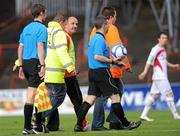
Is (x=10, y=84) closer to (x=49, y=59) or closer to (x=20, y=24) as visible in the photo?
(x=20, y=24)

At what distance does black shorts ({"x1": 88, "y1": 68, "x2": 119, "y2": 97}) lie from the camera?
50.9 feet

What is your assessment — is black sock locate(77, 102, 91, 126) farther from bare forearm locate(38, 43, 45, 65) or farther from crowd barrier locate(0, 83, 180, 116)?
crowd barrier locate(0, 83, 180, 116)

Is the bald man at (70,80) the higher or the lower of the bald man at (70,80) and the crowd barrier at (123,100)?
the higher

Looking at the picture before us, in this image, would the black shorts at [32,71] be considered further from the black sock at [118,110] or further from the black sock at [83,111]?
the black sock at [118,110]

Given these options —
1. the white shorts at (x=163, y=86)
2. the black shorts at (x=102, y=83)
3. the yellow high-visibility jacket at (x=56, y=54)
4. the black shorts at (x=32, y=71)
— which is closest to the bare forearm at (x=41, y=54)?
the black shorts at (x=32, y=71)

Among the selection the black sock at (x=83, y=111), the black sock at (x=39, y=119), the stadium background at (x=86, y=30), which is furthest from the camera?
the stadium background at (x=86, y=30)

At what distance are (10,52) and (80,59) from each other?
135 inches

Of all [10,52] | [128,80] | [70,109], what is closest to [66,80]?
[70,109]

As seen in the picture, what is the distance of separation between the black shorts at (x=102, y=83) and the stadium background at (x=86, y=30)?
42.6ft

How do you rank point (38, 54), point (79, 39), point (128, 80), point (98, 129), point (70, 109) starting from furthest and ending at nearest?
1. point (79, 39)
2. point (128, 80)
3. point (70, 109)
4. point (98, 129)
5. point (38, 54)

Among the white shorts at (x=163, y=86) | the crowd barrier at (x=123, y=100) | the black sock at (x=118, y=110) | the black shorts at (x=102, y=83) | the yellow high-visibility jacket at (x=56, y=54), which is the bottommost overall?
the crowd barrier at (x=123, y=100)

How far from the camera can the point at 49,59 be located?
15.9 m

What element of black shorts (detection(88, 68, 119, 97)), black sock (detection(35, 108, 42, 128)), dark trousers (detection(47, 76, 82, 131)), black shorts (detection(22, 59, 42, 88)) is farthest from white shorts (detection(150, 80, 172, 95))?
black shorts (detection(22, 59, 42, 88))

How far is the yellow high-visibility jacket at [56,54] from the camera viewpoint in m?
15.4
